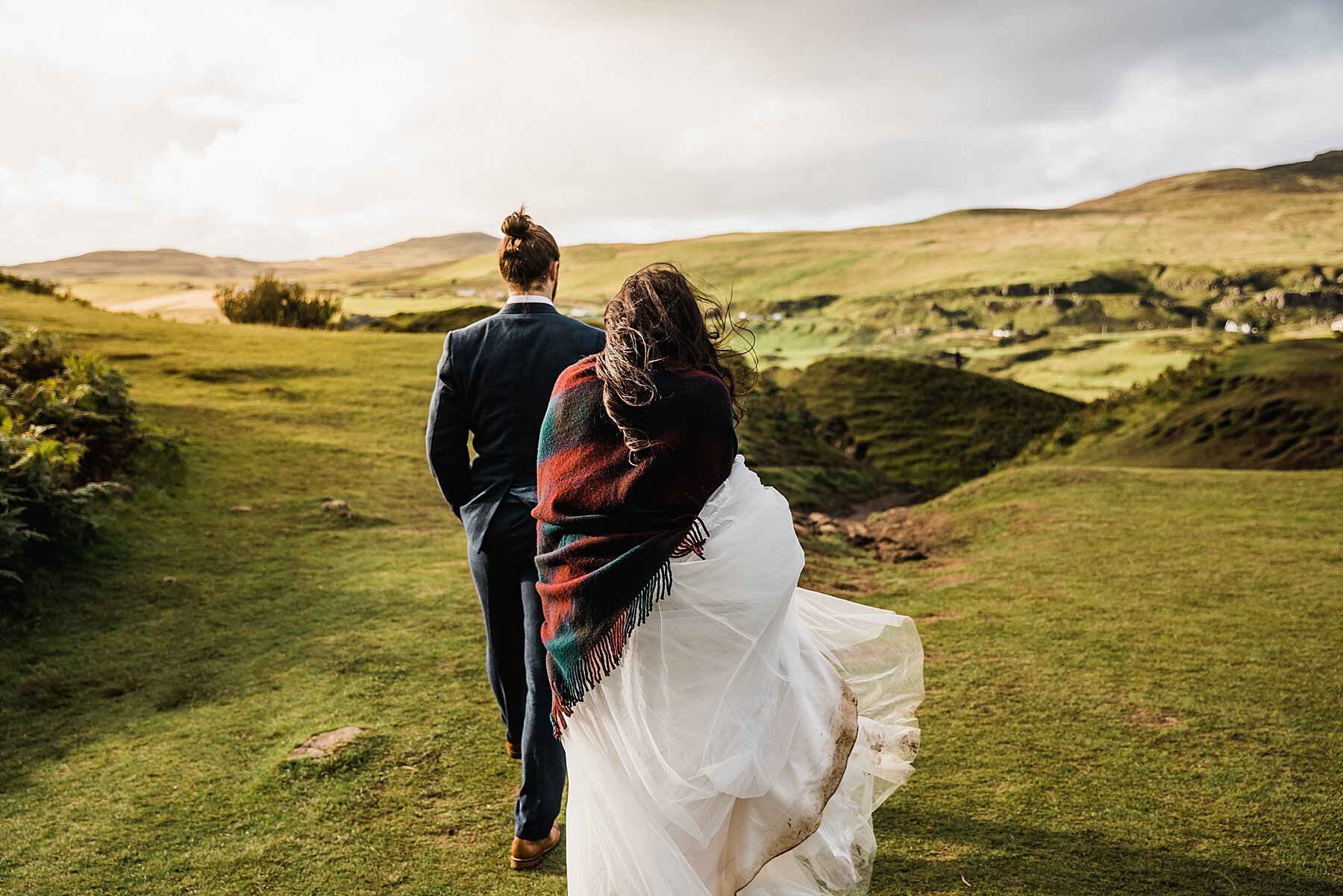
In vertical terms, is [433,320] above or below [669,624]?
above

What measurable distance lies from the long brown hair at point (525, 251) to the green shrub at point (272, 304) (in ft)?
104

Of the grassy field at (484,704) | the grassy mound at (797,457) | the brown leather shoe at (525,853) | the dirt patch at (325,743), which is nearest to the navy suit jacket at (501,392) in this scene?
the brown leather shoe at (525,853)

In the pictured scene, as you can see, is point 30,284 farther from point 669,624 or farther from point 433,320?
point 669,624

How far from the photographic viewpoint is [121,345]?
1866 centimetres

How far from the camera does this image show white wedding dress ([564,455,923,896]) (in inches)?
91.6

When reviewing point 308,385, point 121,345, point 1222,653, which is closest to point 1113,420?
point 1222,653

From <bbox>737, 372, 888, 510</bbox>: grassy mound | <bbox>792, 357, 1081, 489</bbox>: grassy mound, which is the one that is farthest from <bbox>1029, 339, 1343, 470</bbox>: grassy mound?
<bbox>792, 357, 1081, 489</bbox>: grassy mound

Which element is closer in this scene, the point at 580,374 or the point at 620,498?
the point at 620,498

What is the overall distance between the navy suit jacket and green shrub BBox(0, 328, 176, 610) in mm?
4857

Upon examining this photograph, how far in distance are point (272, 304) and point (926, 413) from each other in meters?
28.7

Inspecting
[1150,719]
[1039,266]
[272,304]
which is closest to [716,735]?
[1150,719]

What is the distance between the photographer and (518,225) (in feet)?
10.3

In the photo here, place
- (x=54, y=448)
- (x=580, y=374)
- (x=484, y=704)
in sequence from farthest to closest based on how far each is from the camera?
(x=54, y=448)
(x=484, y=704)
(x=580, y=374)

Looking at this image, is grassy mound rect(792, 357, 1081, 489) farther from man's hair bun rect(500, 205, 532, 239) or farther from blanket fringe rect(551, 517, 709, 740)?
blanket fringe rect(551, 517, 709, 740)
